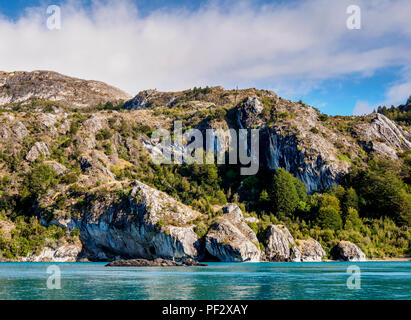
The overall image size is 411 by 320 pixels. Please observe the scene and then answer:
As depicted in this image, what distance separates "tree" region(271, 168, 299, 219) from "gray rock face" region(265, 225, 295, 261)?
18.6m

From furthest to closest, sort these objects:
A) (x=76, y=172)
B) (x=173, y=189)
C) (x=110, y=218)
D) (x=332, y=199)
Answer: (x=173, y=189), (x=76, y=172), (x=332, y=199), (x=110, y=218)

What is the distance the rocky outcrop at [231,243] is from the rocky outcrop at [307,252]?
9.57 metres

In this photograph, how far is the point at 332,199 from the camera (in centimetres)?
11288

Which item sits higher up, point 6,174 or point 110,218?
point 6,174

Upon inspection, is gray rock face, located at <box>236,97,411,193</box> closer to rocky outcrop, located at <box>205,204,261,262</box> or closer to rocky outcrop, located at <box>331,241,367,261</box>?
rocky outcrop, located at <box>331,241,367,261</box>

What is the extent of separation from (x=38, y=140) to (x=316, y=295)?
127 meters

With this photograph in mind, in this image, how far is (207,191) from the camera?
137625 mm

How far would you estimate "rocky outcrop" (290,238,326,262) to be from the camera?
93881mm

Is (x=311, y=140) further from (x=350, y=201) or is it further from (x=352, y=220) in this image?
(x=352, y=220)

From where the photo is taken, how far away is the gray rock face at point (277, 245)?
93688mm

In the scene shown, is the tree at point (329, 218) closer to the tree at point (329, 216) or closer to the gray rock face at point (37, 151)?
the tree at point (329, 216)

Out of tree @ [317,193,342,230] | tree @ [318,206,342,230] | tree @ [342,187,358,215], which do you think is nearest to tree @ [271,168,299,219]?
tree @ [317,193,342,230]
